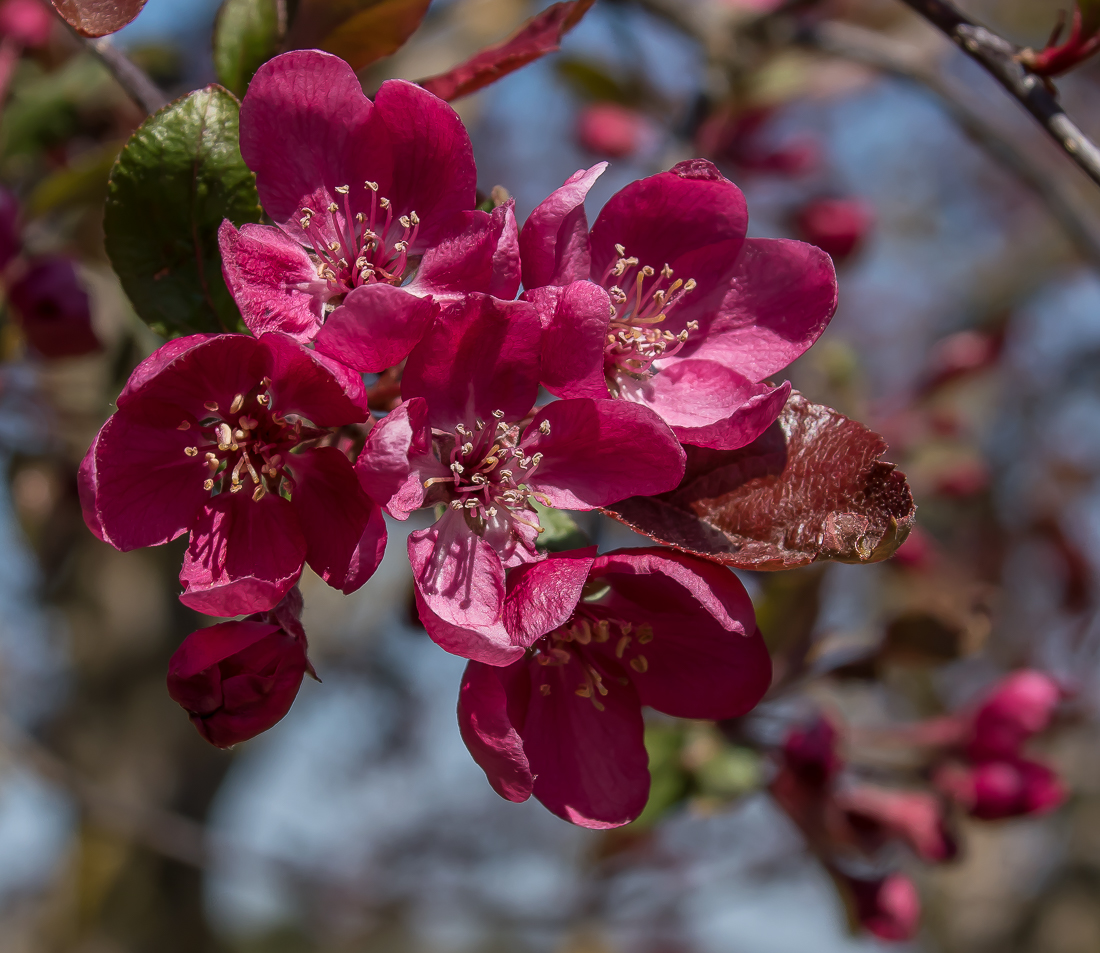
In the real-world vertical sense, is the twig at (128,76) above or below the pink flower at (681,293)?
below

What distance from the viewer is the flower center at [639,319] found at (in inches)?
42.1

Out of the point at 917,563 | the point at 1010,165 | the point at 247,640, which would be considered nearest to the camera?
the point at 247,640

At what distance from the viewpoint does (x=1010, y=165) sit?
74.5 inches

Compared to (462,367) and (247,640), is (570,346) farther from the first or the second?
(247,640)

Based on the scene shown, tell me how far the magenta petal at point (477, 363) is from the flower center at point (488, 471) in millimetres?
20

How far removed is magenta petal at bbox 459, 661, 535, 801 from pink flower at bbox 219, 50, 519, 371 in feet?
1.10

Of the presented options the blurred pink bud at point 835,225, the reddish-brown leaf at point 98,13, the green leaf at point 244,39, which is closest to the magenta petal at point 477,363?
the reddish-brown leaf at point 98,13

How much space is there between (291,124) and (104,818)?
3.39 meters

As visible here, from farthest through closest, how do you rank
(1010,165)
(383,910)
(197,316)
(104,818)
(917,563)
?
1. (383,910)
2. (104,818)
3. (917,563)
4. (1010,165)
5. (197,316)

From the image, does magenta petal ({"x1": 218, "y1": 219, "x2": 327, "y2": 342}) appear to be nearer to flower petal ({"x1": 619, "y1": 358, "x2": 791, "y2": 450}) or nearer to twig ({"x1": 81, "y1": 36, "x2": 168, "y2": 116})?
twig ({"x1": 81, "y1": 36, "x2": 168, "y2": 116})

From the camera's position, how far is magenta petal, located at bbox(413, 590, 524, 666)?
31.9 inches

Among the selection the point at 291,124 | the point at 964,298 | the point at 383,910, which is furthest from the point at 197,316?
the point at 964,298

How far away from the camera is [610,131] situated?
11.4 feet

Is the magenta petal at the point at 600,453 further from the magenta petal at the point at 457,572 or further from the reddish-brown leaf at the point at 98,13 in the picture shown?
the reddish-brown leaf at the point at 98,13
